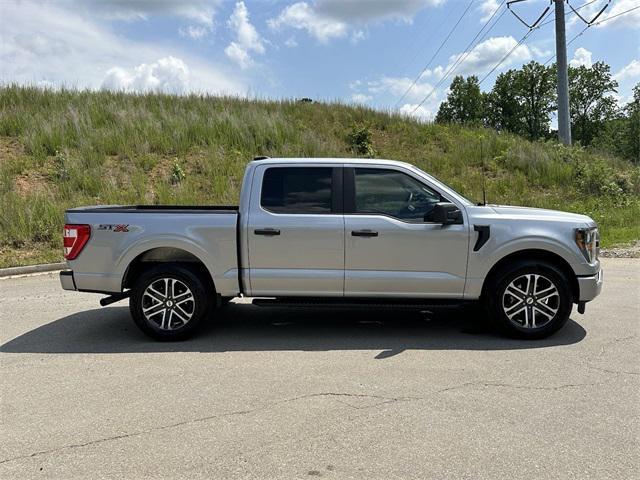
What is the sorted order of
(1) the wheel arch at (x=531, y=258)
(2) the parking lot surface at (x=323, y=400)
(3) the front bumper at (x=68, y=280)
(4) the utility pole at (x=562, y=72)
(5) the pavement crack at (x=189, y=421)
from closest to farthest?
(2) the parking lot surface at (x=323, y=400), (5) the pavement crack at (x=189, y=421), (1) the wheel arch at (x=531, y=258), (3) the front bumper at (x=68, y=280), (4) the utility pole at (x=562, y=72)

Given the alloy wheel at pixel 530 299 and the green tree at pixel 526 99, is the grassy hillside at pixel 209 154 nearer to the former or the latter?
the alloy wheel at pixel 530 299

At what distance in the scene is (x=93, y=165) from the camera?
16094 mm

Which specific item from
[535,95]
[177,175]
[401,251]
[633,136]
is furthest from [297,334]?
[535,95]

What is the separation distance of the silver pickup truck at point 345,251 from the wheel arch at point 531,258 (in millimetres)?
11

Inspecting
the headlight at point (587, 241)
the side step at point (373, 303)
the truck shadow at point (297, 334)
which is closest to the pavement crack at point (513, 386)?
the truck shadow at point (297, 334)

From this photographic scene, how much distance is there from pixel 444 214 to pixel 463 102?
78808mm

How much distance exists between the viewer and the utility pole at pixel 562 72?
20.6 m

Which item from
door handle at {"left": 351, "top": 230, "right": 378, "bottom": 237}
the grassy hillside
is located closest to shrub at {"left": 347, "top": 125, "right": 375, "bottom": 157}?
the grassy hillside

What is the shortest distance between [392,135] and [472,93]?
6189 cm

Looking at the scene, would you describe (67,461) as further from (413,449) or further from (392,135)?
(392,135)

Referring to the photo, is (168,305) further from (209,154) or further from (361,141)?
(361,141)

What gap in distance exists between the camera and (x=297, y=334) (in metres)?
5.70

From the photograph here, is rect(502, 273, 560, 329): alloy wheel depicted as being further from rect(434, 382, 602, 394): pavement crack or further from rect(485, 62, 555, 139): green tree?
rect(485, 62, 555, 139): green tree

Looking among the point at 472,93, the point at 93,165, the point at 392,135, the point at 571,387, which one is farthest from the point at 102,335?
the point at 472,93
